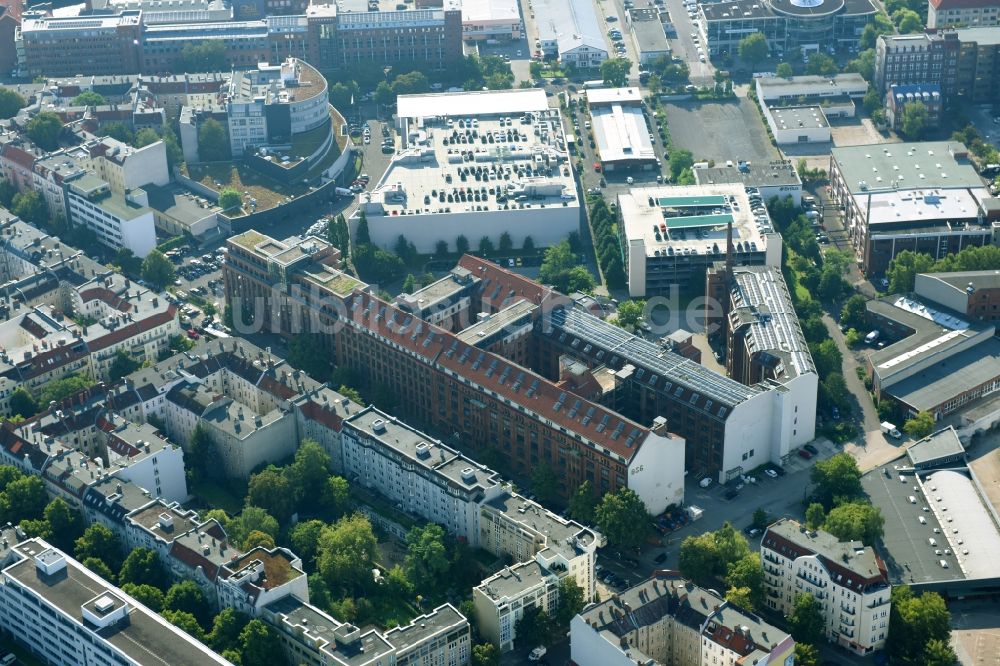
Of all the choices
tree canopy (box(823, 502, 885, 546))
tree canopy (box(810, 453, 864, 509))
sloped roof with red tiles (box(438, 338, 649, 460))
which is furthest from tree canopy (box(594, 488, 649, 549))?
tree canopy (box(810, 453, 864, 509))

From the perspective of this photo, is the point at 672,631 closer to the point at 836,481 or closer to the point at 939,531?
the point at 836,481

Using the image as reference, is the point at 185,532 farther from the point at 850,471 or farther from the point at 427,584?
the point at 850,471

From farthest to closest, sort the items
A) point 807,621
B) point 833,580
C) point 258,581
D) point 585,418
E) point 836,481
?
1. point 836,481
2. point 585,418
3. point 807,621
4. point 833,580
5. point 258,581

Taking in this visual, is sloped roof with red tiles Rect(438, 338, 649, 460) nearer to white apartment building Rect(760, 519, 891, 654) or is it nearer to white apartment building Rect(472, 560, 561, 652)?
white apartment building Rect(760, 519, 891, 654)

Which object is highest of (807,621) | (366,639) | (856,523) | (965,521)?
(856,523)

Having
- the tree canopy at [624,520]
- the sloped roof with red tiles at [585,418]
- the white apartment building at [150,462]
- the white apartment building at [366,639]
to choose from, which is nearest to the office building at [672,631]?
the white apartment building at [366,639]

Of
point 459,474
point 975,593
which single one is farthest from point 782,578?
point 459,474

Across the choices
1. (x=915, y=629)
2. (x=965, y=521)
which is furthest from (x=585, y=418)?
(x=915, y=629)
